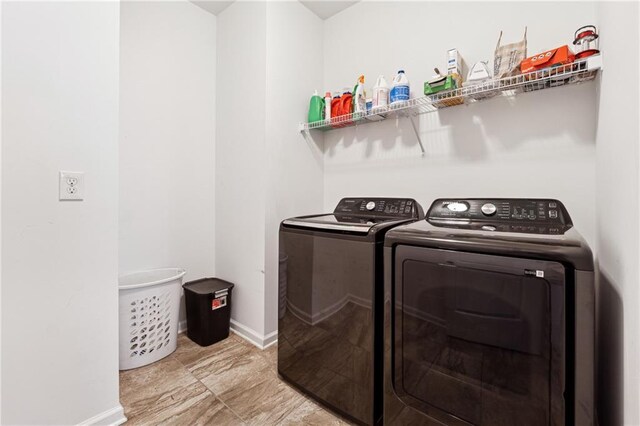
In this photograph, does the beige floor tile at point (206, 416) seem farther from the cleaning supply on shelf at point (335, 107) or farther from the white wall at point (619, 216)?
the cleaning supply on shelf at point (335, 107)

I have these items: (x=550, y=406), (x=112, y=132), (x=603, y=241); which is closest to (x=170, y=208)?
(x=112, y=132)

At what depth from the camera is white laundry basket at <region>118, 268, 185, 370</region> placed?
5.71 feet

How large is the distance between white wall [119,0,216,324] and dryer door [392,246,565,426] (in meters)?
1.82

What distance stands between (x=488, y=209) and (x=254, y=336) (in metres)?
1.75

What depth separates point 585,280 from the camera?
83 cm

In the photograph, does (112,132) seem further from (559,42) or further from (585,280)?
(559,42)

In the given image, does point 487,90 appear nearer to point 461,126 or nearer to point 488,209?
point 461,126

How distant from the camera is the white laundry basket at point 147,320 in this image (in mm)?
1739

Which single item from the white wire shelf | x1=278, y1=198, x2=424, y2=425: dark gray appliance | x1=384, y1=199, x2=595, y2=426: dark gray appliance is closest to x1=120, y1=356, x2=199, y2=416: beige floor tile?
x1=278, y1=198, x2=424, y2=425: dark gray appliance

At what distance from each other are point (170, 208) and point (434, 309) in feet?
6.61

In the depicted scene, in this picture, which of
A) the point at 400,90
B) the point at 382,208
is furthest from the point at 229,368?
the point at 400,90

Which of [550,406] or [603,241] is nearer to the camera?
[550,406]

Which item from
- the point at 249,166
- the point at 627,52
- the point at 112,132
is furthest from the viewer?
the point at 249,166

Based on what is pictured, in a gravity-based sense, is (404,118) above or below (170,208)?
above
